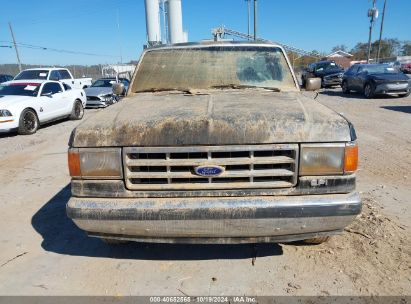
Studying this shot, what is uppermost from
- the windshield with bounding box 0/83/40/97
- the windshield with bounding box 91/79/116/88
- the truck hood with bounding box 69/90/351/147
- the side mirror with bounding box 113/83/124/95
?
the side mirror with bounding box 113/83/124/95

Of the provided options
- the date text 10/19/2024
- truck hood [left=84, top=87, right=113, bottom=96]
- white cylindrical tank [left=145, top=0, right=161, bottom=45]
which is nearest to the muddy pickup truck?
the date text 10/19/2024

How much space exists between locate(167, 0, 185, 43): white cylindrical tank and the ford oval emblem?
33.0 meters

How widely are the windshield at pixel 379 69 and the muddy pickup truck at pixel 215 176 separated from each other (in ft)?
50.7

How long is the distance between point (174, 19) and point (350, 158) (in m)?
34.2

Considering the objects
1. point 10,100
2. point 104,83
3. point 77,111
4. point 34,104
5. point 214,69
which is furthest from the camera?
point 104,83

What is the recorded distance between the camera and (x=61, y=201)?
4.80 meters

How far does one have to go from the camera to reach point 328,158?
2.58 m

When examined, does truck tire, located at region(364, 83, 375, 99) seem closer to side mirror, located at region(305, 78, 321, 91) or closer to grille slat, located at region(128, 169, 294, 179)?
side mirror, located at region(305, 78, 321, 91)

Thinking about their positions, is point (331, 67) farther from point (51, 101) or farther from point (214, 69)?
point (214, 69)

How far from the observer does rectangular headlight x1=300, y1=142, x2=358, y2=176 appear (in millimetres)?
2557

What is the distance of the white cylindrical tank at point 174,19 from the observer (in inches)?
1334

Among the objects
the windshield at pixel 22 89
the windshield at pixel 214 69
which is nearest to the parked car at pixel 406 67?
the windshield at pixel 22 89

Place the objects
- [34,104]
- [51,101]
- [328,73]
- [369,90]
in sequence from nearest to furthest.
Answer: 1. [34,104]
2. [51,101]
3. [369,90]
4. [328,73]

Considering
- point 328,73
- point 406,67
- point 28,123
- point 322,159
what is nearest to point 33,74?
point 28,123
